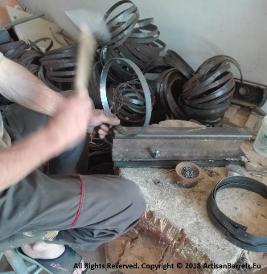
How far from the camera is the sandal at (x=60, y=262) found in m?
1.28

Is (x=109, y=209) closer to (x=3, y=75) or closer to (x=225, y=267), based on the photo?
(x=225, y=267)

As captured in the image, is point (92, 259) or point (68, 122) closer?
point (68, 122)

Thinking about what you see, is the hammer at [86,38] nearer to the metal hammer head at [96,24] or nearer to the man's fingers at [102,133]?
the metal hammer head at [96,24]

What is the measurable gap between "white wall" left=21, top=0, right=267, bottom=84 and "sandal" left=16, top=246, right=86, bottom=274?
110cm

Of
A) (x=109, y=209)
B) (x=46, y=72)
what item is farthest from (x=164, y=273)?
(x=46, y=72)

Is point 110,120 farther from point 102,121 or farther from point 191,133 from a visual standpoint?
point 191,133

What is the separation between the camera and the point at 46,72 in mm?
1702

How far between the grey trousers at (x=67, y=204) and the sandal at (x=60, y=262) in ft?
0.72

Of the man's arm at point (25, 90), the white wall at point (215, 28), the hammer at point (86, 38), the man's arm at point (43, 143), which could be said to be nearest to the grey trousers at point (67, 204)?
the man's arm at point (25, 90)

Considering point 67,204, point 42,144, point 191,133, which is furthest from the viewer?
point 191,133

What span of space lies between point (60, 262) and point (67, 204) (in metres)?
0.44

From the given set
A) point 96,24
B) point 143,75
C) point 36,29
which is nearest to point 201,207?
point 143,75

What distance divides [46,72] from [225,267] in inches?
45.4

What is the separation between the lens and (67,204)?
99cm
